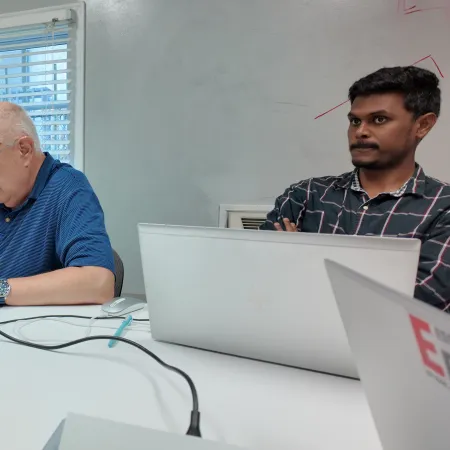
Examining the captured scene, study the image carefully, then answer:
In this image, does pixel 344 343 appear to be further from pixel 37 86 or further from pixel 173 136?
pixel 37 86

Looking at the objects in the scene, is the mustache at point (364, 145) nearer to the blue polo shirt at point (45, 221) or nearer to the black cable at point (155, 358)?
the blue polo shirt at point (45, 221)

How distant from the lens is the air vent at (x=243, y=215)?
169 centimetres

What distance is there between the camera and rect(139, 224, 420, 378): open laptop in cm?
46

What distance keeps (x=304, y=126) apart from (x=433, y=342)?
1519mm

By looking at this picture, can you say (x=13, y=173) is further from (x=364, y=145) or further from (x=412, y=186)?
(x=412, y=186)

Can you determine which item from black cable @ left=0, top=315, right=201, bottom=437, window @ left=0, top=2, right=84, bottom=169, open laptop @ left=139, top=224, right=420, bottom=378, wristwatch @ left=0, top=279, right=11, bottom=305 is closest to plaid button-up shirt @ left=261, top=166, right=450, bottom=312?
open laptop @ left=139, top=224, right=420, bottom=378

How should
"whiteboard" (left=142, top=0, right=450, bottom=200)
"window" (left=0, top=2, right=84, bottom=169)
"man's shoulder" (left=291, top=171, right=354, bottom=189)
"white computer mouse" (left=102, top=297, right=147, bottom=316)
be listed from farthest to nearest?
"window" (left=0, top=2, right=84, bottom=169) < "whiteboard" (left=142, top=0, right=450, bottom=200) < "man's shoulder" (left=291, top=171, right=354, bottom=189) < "white computer mouse" (left=102, top=297, right=147, bottom=316)

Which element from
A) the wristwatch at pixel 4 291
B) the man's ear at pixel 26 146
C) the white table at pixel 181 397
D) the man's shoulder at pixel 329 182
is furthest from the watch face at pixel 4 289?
the man's shoulder at pixel 329 182

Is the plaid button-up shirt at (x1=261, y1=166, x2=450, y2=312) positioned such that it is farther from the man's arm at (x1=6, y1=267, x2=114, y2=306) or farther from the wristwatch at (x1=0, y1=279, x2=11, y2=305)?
the wristwatch at (x1=0, y1=279, x2=11, y2=305)

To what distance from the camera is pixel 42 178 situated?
1174 mm

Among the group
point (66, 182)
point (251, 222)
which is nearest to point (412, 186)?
point (251, 222)

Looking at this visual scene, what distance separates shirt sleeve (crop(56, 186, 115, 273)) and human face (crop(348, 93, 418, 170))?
86 cm

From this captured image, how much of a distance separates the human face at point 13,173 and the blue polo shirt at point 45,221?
0.04m

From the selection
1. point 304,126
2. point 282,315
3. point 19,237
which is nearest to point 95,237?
point 19,237
